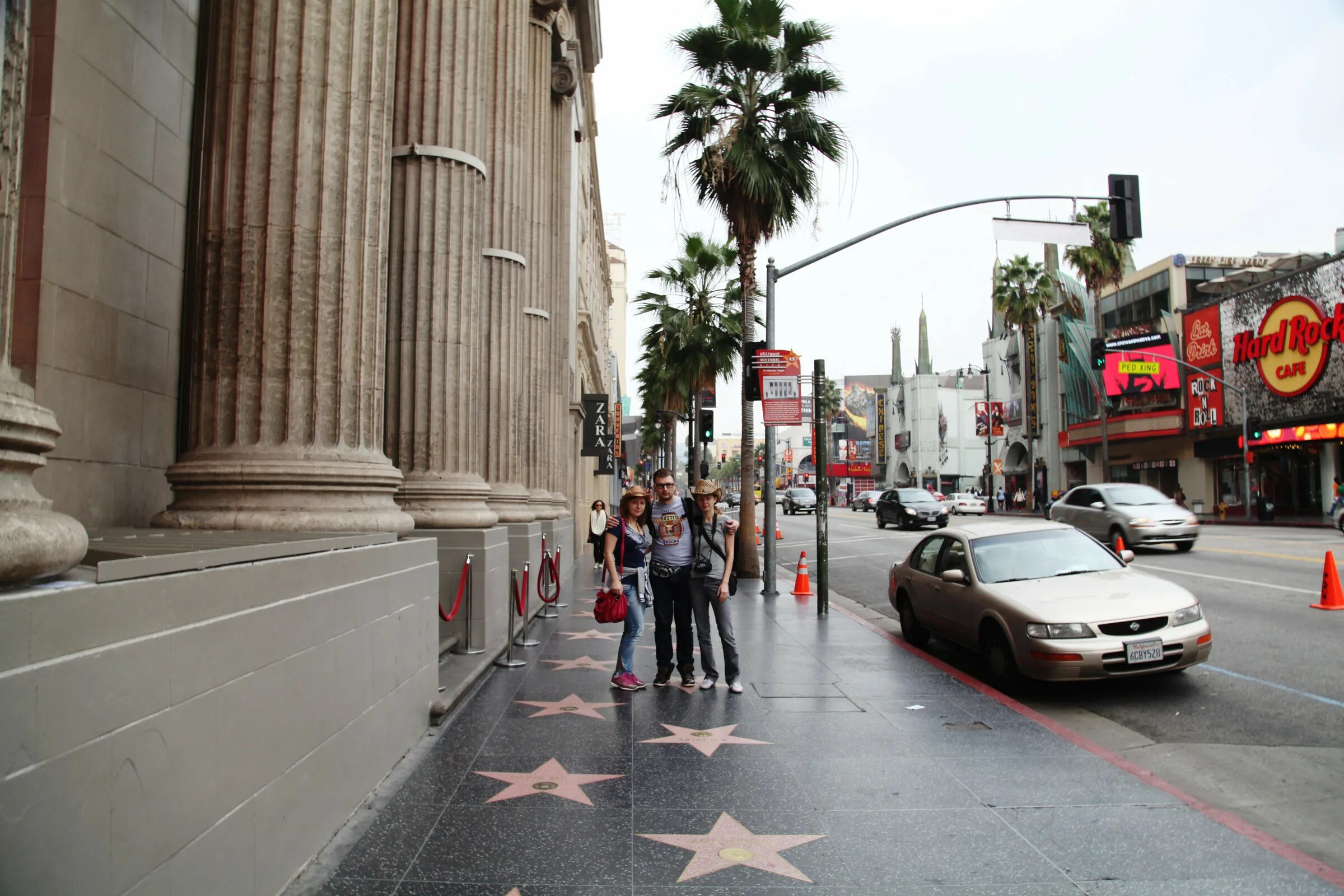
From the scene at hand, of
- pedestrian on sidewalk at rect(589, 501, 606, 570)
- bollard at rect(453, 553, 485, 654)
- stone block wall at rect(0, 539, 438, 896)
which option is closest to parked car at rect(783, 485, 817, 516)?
pedestrian on sidewalk at rect(589, 501, 606, 570)

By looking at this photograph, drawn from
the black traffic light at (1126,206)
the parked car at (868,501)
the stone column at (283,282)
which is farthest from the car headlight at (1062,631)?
the parked car at (868,501)

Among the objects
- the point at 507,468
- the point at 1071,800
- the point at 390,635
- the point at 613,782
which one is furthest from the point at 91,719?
the point at 507,468

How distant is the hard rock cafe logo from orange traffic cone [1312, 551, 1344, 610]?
1215 inches

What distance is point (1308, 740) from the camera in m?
6.83

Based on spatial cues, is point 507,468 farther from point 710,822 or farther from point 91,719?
point 91,719

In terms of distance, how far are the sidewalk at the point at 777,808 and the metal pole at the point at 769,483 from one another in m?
8.35

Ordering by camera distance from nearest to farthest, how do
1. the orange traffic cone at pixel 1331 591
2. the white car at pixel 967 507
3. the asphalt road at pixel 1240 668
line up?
the asphalt road at pixel 1240 668, the orange traffic cone at pixel 1331 591, the white car at pixel 967 507

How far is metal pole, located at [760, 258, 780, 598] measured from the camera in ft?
54.5

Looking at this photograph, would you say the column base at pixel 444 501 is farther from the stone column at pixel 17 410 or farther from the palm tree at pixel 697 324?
the palm tree at pixel 697 324

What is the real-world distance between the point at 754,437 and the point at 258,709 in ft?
57.5

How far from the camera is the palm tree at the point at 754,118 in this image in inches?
739

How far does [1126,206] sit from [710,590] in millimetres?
11145

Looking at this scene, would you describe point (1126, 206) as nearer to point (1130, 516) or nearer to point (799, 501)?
point (1130, 516)

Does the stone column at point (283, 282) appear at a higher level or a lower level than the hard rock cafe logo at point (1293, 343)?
lower
